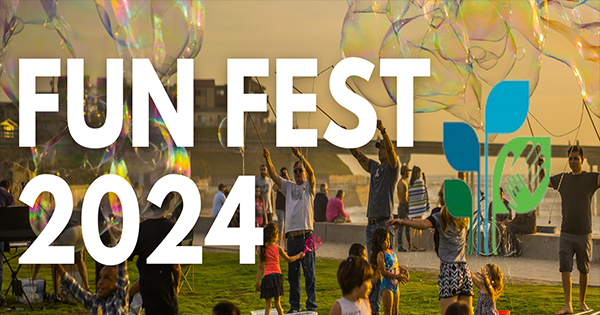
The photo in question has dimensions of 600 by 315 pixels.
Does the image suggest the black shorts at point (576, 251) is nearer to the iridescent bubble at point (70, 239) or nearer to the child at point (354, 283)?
the child at point (354, 283)

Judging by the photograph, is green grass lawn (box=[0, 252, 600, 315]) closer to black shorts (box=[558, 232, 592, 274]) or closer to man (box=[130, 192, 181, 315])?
black shorts (box=[558, 232, 592, 274])

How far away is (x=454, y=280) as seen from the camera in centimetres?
620

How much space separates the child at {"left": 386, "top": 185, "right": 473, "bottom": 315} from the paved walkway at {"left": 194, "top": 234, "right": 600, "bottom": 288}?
4938 mm

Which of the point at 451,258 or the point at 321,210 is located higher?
the point at 451,258

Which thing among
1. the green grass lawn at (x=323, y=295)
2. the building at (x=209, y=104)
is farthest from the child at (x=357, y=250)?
the building at (x=209, y=104)

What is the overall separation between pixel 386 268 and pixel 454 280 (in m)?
0.74

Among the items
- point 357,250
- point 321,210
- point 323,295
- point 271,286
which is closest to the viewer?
point 357,250

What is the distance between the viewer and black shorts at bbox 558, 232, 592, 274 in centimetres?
812

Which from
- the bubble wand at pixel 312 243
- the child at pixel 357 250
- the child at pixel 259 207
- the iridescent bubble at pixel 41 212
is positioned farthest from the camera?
the child at pixel 259 207

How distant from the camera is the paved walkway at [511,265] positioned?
434 inches

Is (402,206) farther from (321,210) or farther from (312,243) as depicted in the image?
(312,243)

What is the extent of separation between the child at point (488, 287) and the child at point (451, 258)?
11cm

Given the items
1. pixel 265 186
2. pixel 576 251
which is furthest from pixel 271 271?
pixel 265 186

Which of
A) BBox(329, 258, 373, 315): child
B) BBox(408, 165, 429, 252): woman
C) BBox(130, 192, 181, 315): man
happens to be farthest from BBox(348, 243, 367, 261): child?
BBox(408, 165, 429, 252): woman
